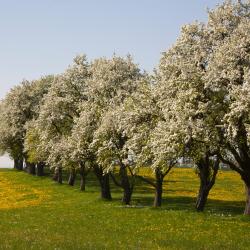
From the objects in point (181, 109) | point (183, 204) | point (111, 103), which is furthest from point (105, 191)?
point (181, 109)

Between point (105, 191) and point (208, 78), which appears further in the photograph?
point (105, 191)

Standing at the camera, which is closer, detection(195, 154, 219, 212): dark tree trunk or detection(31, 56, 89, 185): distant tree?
detection(195, 154, 219, 212): dark tree trunk

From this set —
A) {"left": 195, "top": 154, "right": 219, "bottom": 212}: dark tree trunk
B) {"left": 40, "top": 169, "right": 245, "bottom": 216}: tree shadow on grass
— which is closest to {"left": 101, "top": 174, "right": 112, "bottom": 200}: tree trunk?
{"left": 40, "top": 169, "right": 245, "bottom": 216}: tree shadow on grass

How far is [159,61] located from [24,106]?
225 feet

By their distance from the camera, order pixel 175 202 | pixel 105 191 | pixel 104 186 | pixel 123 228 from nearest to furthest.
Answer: pixel 123 228
pixel 175 202
pixel 105 191
pixel 104 186

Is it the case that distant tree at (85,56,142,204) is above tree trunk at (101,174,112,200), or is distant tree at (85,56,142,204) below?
above

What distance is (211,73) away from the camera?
35438 millimetres

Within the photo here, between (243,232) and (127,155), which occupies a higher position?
(127,155)

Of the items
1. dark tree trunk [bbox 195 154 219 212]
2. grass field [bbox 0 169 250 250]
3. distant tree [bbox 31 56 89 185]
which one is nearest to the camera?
grass field [bbox 0 169 250 250]

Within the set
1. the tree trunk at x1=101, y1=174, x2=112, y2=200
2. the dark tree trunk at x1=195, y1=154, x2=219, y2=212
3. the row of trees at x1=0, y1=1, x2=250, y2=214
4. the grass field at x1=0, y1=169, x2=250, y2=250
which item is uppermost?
the row of trees at x1=0, y1=1, x2=250, y2=214

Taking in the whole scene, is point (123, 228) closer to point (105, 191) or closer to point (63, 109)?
point (105, 191)

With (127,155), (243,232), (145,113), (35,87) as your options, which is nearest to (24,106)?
(35,87)

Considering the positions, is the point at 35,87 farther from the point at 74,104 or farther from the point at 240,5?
the point at 240,5

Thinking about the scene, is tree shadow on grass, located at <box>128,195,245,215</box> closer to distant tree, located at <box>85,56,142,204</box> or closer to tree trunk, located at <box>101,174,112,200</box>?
tree trunk, located at <box>101,174,112,200</box>
